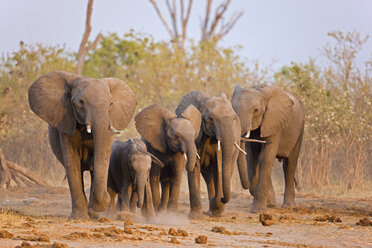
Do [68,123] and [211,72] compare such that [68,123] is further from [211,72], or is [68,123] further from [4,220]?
[211,72]

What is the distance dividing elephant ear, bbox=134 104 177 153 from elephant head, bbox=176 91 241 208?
0.51 metres

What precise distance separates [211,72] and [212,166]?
49.0 feet

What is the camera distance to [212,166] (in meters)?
10.6

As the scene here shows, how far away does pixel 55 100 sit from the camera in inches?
362

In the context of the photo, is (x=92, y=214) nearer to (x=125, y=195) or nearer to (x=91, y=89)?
(x=125, y=195)

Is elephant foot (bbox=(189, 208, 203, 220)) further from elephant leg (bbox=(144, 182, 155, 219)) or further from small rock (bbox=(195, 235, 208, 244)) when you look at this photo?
small rock (bbox=(195, 235, 208, 244))

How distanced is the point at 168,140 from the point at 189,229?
1.53 m

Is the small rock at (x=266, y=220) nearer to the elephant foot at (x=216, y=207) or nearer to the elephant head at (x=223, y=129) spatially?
the elephant head at (x=223, y=129)

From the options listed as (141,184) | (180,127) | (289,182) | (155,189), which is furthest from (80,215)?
(289,182)

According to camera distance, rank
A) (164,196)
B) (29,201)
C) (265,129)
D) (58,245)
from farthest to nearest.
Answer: (29,201)
(265,129)
(164,196)
(58,245)

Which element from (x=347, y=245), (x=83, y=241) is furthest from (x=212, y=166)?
(x=83, y=241)

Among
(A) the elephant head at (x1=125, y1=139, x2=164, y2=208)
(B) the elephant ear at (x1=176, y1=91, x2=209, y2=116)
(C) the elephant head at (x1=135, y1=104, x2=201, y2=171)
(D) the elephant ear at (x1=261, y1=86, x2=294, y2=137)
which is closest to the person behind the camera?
(A) the elephant head at (x1=125, y1=139, x2=164, y2=208)

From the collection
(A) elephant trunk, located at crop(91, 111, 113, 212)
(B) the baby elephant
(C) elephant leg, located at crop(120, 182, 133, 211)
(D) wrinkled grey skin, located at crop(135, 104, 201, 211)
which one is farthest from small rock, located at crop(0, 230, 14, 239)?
(D) wrinkled grey skin, located at crop(135, 104, 201, 211)

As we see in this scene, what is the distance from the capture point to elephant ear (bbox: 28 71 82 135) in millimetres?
9094
